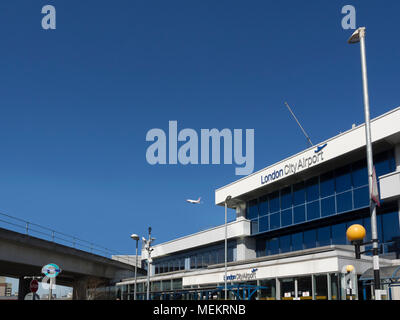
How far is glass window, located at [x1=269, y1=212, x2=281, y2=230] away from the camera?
4012 centimetres

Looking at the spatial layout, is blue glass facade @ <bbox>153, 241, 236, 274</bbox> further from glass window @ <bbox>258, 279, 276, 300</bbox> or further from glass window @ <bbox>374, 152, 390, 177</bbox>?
glass window @ <bbox>374, 152, 390, 177</bbox>

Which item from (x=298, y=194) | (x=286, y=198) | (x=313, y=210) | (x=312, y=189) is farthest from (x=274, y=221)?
(x=312, y=189)

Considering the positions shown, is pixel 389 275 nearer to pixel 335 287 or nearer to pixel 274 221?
pixel 335 287

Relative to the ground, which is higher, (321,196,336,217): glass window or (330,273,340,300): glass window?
(321,196,336,217): glass window

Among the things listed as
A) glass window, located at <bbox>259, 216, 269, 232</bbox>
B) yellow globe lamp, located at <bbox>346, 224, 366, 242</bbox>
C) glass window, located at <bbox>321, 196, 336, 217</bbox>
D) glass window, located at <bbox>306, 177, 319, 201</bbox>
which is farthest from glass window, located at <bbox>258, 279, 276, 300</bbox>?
yellow globe lamp, located at <bbox>346, 224, 366, 242</bbox>

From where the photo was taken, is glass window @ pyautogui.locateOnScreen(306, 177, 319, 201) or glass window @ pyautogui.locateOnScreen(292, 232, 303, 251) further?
glass window @ pyautogui.locateOnScreen(292, 232, 303, 251)

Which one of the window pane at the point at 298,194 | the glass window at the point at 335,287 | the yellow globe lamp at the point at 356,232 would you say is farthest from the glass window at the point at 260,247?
the yellow globe lamp at the point at 356,232

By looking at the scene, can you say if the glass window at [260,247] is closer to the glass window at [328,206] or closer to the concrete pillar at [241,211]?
the concrete pillar at [241,211]

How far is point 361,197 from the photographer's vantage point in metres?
31.9

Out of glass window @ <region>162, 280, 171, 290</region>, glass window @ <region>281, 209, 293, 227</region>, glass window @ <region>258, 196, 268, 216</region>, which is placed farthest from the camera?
glass window @ <region>162, 280, 171, 290</region>

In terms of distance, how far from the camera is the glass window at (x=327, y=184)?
115 feet

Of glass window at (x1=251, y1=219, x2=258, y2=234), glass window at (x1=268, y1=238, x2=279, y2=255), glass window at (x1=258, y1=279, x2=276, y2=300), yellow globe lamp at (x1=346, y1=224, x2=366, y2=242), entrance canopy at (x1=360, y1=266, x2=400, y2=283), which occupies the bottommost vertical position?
glass window at (x1=258, y1=279, x2=276, y2=300)
